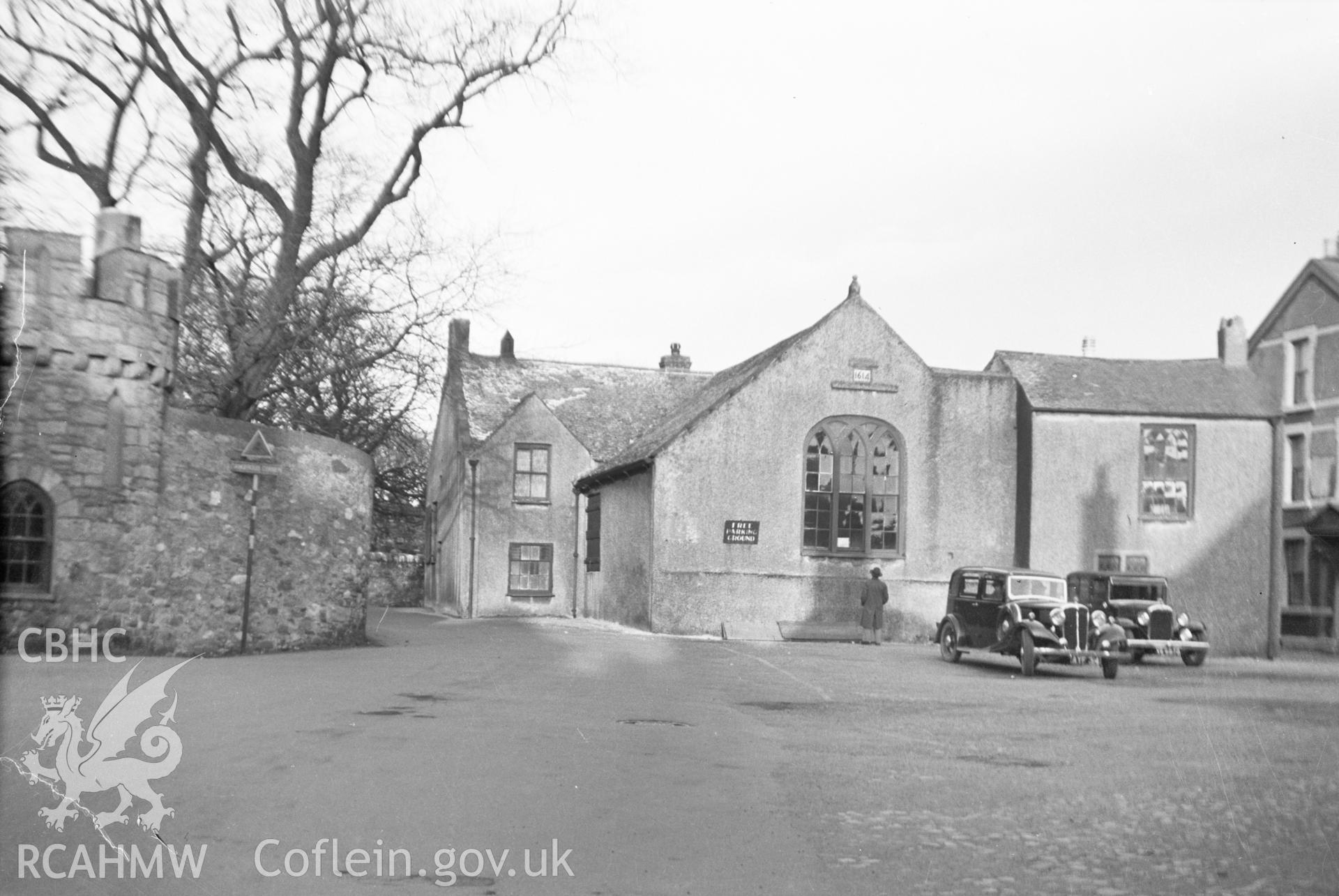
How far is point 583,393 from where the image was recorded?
1740 inches

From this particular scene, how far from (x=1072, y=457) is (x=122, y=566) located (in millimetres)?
22270

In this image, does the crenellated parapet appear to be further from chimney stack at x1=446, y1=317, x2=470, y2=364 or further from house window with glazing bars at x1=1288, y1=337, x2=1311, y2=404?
chimney stack at x1=446, y1=317, x2=470, y2=364

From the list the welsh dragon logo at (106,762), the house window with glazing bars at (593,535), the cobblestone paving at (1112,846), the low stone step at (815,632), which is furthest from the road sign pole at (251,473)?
the house window with glazing bars at (593,535)

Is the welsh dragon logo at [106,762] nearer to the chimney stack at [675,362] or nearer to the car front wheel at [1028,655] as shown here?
the car front wheel at [1028,655]

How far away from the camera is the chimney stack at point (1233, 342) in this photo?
31906mm

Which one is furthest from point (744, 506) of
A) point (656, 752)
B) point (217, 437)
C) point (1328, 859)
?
point (1328, 859)

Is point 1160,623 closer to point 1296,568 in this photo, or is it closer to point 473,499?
point 1296,568

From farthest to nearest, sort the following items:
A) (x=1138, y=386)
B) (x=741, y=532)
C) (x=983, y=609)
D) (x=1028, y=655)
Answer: (x=1138, y=386) < (x=741, y=532) < (x=983, y=609) < (x=1028, y=655)

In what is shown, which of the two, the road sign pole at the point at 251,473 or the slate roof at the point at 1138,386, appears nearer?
the road sign pole at the point at 251,473

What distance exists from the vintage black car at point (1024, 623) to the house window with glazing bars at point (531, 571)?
1789 cm

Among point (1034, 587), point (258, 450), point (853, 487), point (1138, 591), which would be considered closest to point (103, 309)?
point (258, 450)

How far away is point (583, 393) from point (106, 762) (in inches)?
1479

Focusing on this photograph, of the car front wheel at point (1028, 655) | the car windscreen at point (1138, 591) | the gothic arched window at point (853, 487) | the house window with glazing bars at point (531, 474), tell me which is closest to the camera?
the car front wheel at point (1028, 655)

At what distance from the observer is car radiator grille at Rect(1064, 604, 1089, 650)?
20.9 metres
